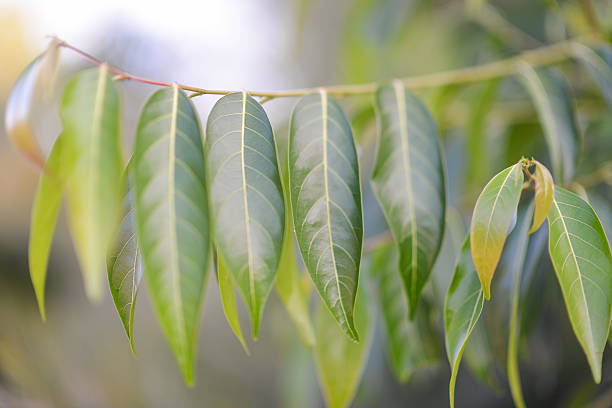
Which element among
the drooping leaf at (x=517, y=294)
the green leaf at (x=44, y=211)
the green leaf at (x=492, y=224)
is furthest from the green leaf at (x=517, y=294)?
Result: the green leaf at (x=44, y=211)

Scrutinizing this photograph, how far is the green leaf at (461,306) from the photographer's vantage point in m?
0.29

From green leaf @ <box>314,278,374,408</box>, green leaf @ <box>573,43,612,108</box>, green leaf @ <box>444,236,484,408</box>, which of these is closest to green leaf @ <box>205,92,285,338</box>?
green leaf @ <box>444,236,484,408</box>

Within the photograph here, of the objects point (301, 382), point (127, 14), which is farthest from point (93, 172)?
point (127, 14)

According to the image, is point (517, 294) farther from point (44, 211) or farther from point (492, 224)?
point (44, 211)

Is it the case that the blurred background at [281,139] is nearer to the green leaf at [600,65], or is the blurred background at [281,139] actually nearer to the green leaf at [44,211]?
the green leaf at [600,65]

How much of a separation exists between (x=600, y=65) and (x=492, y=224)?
0.31 metres

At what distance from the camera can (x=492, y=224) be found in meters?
0.27

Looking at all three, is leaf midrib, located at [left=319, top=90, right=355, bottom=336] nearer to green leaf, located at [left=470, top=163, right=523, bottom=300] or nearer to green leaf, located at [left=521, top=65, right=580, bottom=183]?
green leaf, located at [left=470, top=163, right=523, bottom=300]

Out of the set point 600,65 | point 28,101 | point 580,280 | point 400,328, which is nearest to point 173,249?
point 28,101

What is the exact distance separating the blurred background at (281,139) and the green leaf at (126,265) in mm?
323

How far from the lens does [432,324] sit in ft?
1.78

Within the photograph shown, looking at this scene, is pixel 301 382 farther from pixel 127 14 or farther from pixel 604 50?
pixel 127 14

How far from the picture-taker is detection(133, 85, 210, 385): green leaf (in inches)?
8.7

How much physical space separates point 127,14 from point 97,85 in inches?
53.7
